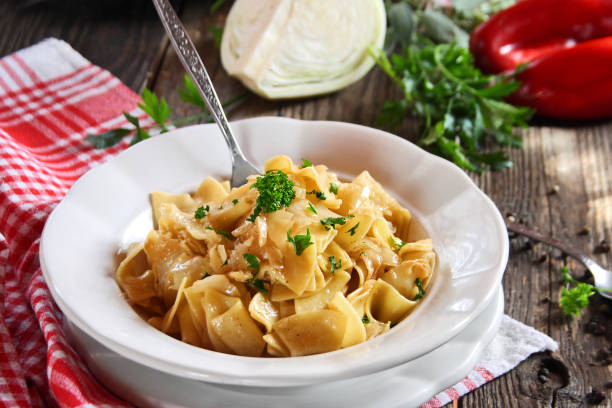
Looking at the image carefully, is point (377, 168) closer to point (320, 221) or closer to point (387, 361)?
point (320, 221)

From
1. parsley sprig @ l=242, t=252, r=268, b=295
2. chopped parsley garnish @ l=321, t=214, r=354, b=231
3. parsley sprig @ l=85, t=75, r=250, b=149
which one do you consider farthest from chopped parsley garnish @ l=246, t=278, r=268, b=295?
parsley sprig @ l=85, t=75, r=250, b=149

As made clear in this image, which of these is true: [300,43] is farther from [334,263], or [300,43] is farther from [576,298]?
[576,298]

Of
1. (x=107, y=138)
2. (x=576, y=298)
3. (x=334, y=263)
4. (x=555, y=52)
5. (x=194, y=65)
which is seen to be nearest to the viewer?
(x=334, y=263)

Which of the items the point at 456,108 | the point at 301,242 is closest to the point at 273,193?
the point at 301,242

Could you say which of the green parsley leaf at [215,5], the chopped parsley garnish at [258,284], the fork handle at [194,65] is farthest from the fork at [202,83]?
the green parsley leaf at [215,5]

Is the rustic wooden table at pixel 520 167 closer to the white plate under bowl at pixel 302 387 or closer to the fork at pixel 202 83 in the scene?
the white plate under bowl at pixel 302 387

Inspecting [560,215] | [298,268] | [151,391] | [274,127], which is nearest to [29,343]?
[151,391]
